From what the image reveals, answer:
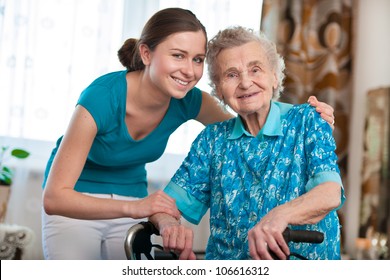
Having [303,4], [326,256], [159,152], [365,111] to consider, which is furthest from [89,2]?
[326,256]

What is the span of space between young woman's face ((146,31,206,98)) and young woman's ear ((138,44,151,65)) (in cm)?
7

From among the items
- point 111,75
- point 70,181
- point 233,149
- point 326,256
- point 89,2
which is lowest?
point 326,256

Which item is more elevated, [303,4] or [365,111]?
[303,4]

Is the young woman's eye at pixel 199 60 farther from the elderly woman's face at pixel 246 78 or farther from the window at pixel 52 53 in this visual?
the window at pixel 52 53

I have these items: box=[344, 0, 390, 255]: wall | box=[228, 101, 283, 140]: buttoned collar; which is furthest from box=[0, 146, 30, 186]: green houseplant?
box=[344, 0, 390, 255]: wall

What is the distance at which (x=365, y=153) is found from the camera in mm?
3945

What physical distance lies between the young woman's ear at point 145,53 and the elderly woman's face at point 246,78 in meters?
0.31

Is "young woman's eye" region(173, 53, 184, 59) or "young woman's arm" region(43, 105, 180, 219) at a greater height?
"young woman's eye" region(173, 53, 184, 59)

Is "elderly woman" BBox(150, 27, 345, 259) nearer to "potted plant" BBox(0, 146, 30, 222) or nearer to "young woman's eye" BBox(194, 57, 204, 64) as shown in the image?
"young woman's eye" BBox(194, 57, 204, 64)

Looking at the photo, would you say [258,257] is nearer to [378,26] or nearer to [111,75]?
[111,75]

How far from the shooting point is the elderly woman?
154 cm

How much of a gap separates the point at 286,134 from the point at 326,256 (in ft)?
1.22

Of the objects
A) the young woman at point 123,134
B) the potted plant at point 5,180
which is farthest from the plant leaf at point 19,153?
the young woman at point 123,134

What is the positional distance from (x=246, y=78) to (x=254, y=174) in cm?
29
